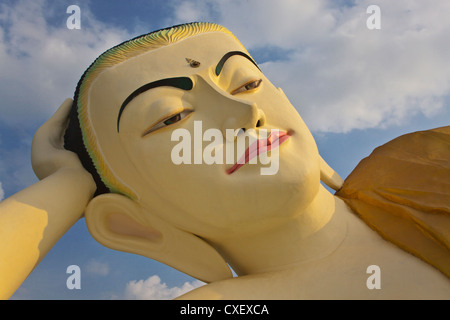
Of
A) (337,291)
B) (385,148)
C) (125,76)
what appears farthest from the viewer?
(385,148)

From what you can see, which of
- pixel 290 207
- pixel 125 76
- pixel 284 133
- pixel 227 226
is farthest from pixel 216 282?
pixel 125 76

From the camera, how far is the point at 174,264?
3061 mm

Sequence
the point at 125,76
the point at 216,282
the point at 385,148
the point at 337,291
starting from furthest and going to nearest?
the point at 385,148
the point at 125,76
the point at 216,282
the point at 337,291

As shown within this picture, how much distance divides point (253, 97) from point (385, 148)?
1203mm

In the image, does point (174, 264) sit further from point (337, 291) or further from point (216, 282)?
point (337, 291)

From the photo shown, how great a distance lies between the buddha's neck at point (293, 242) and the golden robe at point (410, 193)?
1.05 ft

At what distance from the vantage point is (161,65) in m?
2.97

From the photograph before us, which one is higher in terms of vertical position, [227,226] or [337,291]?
[227,226]

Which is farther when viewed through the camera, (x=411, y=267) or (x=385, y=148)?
(x=385, y=148)

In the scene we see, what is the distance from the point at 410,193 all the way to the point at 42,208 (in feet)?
8.00

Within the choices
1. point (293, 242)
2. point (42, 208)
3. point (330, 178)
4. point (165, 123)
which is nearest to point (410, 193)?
point (330, 178)

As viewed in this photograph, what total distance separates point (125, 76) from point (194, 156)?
793mm

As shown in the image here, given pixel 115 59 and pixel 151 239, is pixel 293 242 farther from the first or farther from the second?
pixel 115 59

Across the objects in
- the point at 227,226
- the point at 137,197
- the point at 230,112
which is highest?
the point at 230,112
